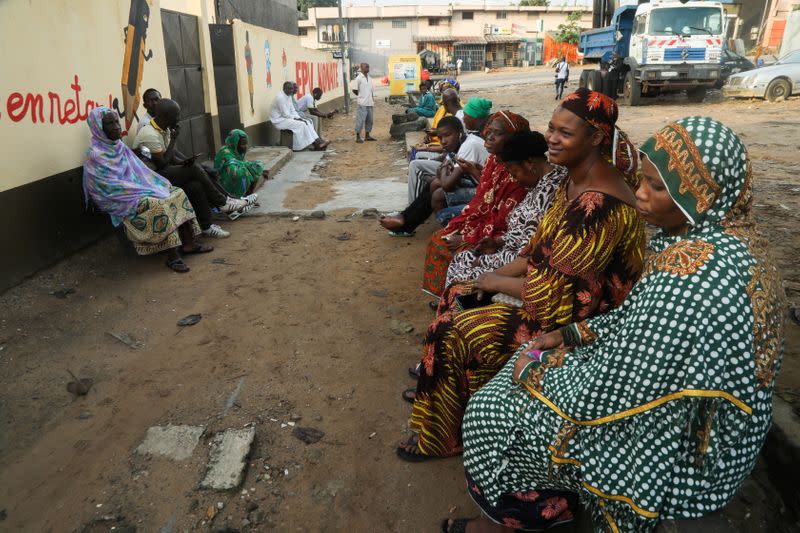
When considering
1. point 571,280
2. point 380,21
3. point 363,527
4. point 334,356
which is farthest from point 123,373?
point 380,21

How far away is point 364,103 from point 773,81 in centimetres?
1022

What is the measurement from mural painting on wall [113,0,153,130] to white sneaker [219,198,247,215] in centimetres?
124

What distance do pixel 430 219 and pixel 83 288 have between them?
3436 mm

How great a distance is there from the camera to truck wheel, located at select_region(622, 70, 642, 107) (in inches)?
598

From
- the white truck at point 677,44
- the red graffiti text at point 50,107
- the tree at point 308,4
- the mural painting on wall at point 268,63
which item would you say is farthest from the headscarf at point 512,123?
the tree at point 308,4

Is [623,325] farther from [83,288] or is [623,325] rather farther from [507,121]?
[83,288]

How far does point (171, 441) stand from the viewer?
2.67m

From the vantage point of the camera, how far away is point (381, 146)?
12.3 metres

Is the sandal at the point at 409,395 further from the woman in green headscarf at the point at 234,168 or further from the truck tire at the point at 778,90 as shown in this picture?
the truck tire at the point at 778,90

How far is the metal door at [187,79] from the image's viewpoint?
23.8ft

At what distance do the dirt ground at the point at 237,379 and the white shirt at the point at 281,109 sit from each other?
574 centimetres

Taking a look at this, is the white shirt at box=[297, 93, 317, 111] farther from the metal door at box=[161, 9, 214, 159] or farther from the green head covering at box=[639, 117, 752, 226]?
the green head covering at box=[639, 117, 752, 226]

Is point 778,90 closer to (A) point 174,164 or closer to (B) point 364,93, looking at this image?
(B) point 364,93

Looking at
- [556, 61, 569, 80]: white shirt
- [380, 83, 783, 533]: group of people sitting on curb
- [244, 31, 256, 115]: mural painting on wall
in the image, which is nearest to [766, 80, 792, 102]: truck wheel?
[556, 61, 569, 80]: white shirt
